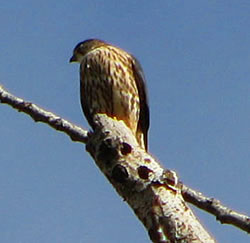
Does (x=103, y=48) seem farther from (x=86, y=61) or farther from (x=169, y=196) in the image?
(x=169, y=196)

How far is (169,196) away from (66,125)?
5.45 feet

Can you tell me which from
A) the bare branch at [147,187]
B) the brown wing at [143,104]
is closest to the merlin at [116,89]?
the brown wing at [143,104]

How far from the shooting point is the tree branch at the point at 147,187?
2.20 metres

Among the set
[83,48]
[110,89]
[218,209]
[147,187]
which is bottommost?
[147,187]

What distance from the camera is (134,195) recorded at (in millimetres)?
2459

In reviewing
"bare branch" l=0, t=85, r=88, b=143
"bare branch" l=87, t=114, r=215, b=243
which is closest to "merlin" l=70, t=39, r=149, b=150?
"bare branch" l=0, t=85, r=88, b=143

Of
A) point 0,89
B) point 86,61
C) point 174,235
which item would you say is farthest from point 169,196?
point 86,61

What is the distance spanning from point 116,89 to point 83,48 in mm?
1901

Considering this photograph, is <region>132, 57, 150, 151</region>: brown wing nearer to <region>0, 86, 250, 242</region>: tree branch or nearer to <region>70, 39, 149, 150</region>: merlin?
<region>70, 39, 149, 150</region>: merlin

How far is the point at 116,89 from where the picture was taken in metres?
7.32

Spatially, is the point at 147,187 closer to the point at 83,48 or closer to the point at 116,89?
the point at 116,89

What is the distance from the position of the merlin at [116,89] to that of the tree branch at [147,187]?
3.99m

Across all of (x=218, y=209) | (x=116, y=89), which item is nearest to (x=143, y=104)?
(x=116, y=89)

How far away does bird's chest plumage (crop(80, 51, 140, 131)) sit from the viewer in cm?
718
